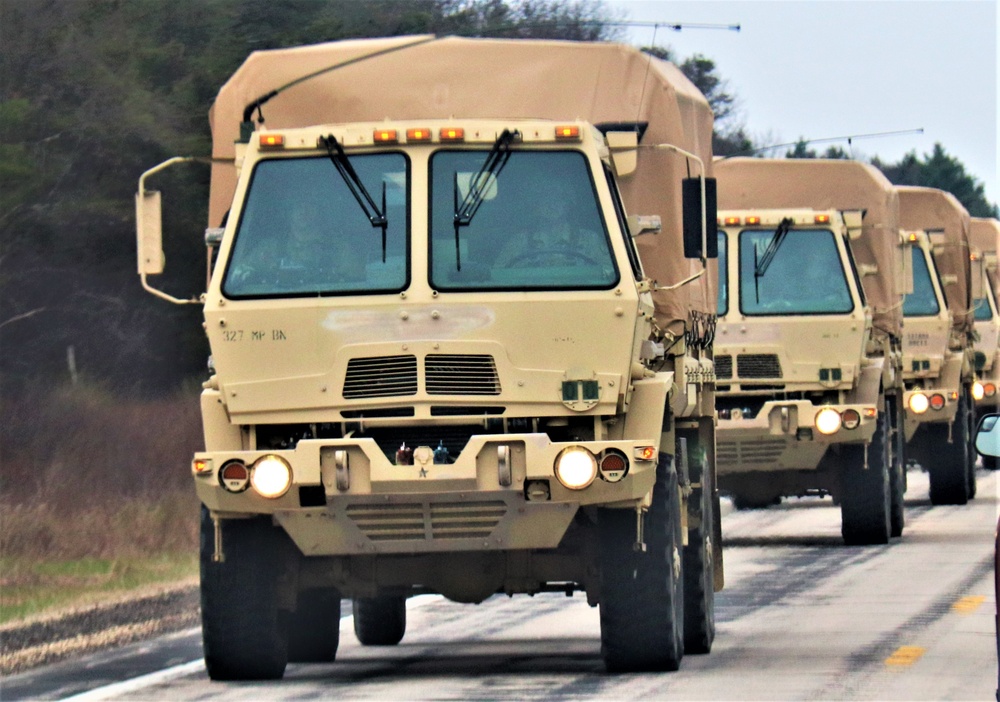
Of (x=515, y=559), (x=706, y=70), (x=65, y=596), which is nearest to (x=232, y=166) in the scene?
(x=515, y=559)

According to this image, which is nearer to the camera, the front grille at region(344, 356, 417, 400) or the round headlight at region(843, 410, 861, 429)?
the front grille at region(344, 356, 417, 400)

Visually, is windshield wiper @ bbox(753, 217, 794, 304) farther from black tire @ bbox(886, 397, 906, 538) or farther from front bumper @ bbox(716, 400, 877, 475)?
black tire @ bbox(886, 397, 906, 538)

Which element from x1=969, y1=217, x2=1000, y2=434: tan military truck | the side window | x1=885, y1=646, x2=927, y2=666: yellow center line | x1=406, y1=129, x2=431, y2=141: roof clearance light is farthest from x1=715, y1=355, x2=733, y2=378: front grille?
x1=969, y1=217, x2=1000, y2=434: tan military truck

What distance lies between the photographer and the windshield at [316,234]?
32.8 feet

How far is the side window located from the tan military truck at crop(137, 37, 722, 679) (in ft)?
0.07

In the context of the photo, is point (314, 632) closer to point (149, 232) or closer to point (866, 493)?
point (149, 232)

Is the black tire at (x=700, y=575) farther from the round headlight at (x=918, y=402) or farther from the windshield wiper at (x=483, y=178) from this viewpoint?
the round headlight at (x=918, y=402)

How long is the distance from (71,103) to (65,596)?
12547mm

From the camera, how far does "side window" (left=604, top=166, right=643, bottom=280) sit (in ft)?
33.4

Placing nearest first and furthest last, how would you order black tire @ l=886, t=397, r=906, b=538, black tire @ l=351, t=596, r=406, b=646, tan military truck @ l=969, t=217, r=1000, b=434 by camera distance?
black tire @ l=351, t=596, r=406, b=646
black tire @ l=886, t=397, r=906, b=538
tan military truck @ l=969, t=217, r=1000, b=434

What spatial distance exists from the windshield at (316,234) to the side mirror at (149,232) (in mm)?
454

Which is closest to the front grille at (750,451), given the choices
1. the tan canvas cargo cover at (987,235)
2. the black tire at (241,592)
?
the black tire at (241,592)

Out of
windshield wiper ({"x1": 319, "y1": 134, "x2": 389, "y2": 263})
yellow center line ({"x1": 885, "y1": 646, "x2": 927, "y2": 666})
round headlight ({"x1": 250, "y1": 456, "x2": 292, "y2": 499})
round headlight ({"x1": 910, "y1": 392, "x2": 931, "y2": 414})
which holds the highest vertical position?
windshield wiper ({"x1": 319, "y1": 134, "x2": 389, "y2": 263})

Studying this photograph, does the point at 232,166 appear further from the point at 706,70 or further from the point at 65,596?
the point at 706,70
